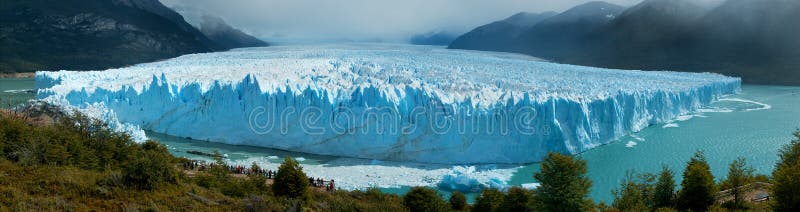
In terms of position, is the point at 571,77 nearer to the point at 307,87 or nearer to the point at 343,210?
the point at 307,87

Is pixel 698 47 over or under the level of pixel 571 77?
over

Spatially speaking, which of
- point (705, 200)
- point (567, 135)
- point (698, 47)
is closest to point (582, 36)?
point (698, 47)

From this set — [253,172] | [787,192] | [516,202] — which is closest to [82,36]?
[253,172]

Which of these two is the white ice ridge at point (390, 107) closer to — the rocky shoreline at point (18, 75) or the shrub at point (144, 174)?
the shrub at point (144, 174)

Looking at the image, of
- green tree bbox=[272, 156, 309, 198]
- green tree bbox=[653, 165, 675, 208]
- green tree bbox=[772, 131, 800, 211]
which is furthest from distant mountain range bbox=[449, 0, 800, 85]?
green tree bbox=[272, 156, 309, 198]

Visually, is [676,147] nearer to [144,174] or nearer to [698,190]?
[698,190]

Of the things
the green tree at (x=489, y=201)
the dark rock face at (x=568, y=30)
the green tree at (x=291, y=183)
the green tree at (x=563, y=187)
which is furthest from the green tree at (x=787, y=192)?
the dark rock face at (x=568, y=30)

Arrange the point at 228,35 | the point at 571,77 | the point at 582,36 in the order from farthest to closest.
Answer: the point at 228,35
the point at 582,36
the point at 571,77
